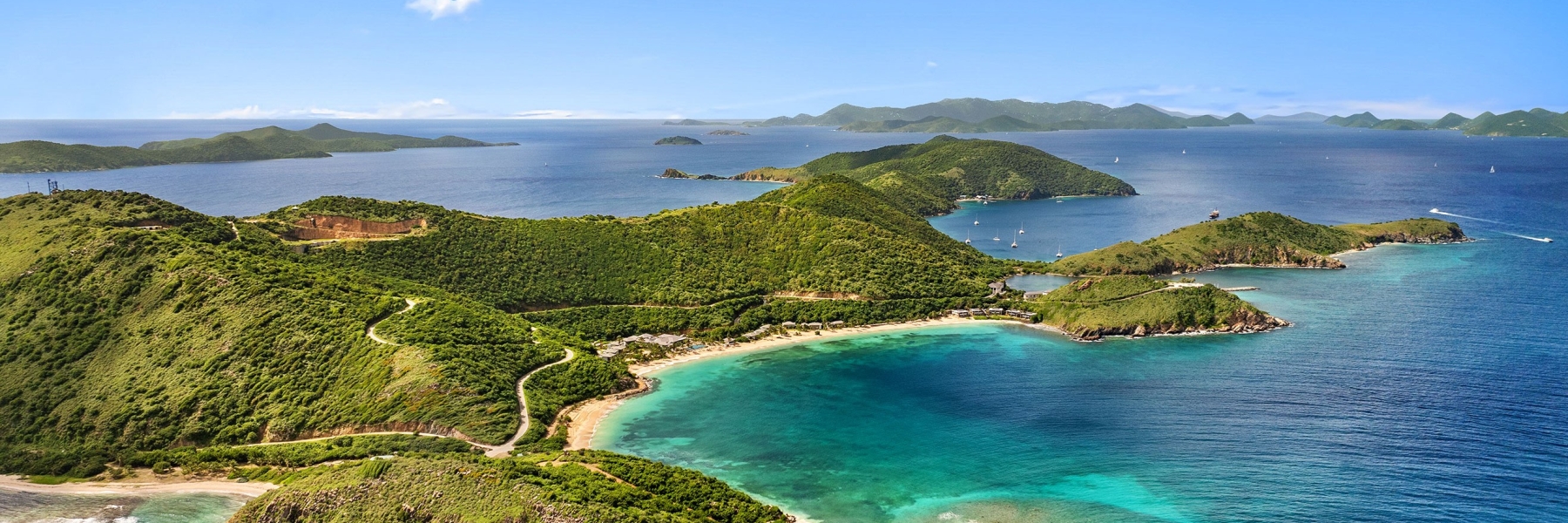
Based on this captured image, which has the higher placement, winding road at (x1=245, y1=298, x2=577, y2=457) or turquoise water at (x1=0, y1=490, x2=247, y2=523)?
winding road at (x1=245, y1=298, x2=577, y2=457)

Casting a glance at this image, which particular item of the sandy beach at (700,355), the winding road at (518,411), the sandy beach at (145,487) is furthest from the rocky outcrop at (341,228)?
the sandy beach at (145,487)

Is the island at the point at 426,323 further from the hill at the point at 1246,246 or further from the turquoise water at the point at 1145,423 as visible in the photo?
the turquoise water at the point at 1145,423

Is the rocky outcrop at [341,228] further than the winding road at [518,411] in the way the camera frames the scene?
Yes

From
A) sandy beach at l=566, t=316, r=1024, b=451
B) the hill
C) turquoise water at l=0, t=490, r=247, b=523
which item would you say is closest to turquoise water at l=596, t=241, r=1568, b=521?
sandy beach at l=566, t=316, r=1024, b=451

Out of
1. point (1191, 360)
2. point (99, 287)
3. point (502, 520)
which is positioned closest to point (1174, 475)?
point (1191, 360)

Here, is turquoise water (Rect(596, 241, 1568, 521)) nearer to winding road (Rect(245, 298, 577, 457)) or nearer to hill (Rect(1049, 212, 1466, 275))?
winding road (Rect(245, 298, 577, 457))

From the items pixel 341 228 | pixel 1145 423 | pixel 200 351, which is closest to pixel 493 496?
pixel 200 351
